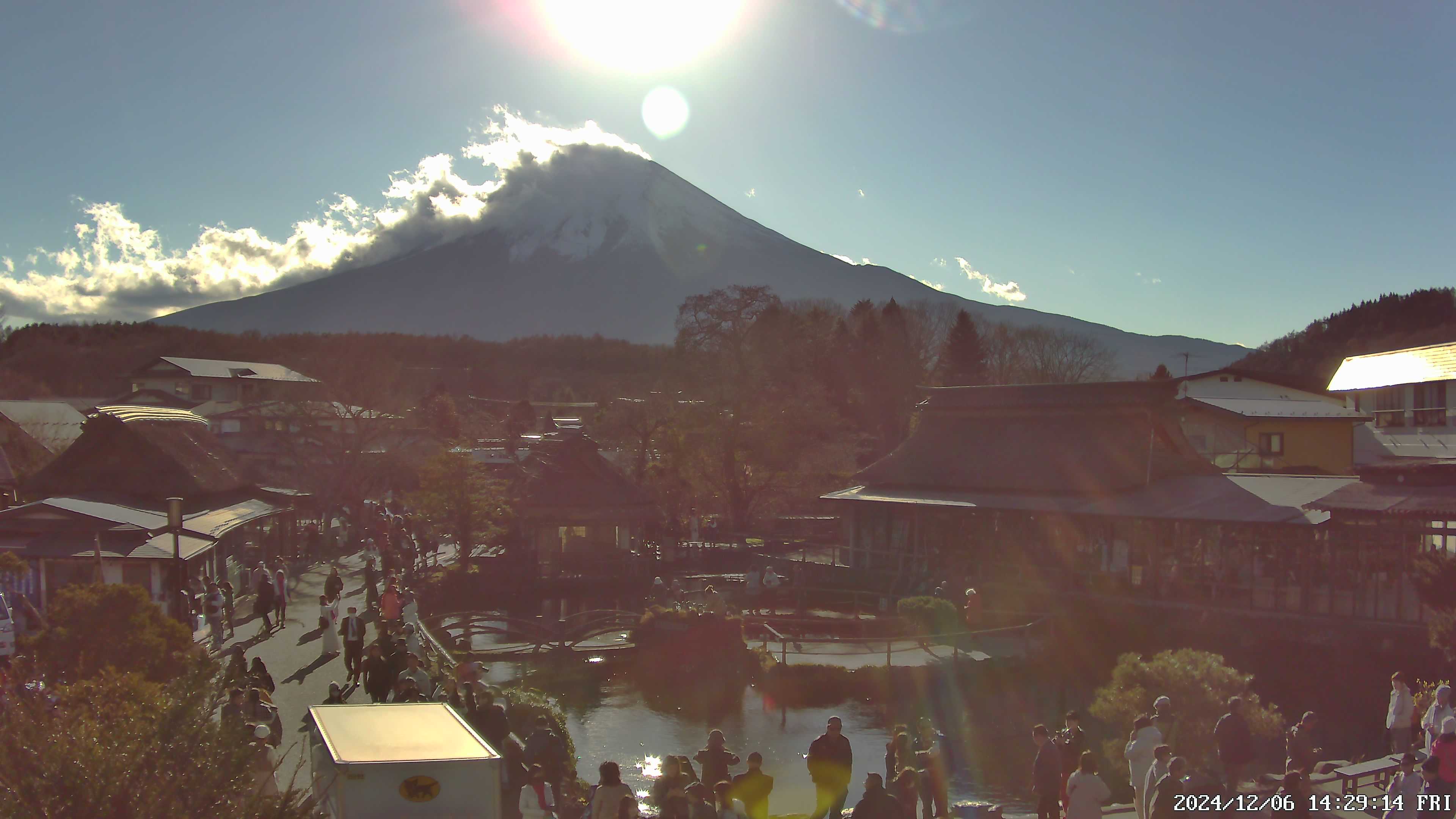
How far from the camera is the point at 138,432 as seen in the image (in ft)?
72.0

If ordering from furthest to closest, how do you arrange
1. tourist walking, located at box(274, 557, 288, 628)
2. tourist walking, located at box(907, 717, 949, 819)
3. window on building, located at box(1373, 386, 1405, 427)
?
window on building, located at box(1373, 386, 1405, 427)
tourist walking, located at box(274, 557, 288, 628)
tourist walking, located at box(907, 717, 949, 819)

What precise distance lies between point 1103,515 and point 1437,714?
404 inches

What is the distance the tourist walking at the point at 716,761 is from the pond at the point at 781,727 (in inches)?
63.6

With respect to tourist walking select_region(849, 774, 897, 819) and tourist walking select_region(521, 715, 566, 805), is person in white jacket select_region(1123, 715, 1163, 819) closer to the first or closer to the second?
tourist walking select_region(849, 774, 897, 819)

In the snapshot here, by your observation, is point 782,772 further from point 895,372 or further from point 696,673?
point 895,372

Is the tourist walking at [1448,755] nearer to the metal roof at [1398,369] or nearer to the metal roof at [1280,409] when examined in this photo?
the metal roof at [1280,409]

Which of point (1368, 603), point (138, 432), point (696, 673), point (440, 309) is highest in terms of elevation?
point (440, 309)

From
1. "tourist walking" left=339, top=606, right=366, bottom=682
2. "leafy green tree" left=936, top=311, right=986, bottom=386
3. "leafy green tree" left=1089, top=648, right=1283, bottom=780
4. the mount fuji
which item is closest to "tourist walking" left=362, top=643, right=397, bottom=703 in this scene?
"tourist walking" left=339, top=606, right=366, bottom=682

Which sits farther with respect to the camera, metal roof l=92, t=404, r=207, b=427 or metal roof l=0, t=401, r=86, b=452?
metal roof l=0, t=401, r=86, b=452

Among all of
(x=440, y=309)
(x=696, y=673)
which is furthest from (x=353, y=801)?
(x=440, y=309)

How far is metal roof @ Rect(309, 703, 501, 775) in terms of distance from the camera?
6477 millimetres

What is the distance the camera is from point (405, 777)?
20.9 ft

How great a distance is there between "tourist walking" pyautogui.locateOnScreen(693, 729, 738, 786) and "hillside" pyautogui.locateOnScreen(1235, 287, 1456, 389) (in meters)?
49.6

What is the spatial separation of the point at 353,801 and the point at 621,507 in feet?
61.1
